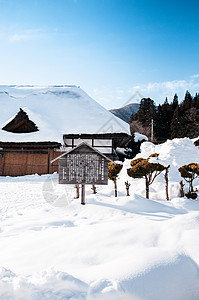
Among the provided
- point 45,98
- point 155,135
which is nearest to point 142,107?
point 155,135

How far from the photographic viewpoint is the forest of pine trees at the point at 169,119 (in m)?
27.5

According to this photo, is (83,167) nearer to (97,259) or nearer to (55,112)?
(97,259)

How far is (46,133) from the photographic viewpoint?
45.4 ft

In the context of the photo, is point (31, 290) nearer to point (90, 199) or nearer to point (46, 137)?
point (90, 199)

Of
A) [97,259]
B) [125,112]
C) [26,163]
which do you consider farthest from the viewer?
[125,112]

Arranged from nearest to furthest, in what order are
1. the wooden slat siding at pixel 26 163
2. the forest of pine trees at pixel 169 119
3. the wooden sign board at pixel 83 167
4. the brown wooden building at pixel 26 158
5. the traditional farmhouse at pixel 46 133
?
the wooden sign board at pixel 83 167 < the traditional farmhouse at pixel 46 133 < the brown wooden building at pixel 26 158 < the wooden slat siding at pixel 26 163 < the forest of pine trees at pixel 169 119

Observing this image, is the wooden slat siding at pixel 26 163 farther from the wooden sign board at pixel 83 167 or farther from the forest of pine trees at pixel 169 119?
the forest of pine trees at pixel 169 119

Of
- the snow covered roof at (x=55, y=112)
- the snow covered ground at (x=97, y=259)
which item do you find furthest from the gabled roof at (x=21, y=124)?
the snow covered ground at (x=97, y=259)

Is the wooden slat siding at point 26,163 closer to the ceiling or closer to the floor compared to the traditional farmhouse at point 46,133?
closer to the floor

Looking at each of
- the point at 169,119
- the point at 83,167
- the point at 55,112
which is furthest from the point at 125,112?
the point at 83,167

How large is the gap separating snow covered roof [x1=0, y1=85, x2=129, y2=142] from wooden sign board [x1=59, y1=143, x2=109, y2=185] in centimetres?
728

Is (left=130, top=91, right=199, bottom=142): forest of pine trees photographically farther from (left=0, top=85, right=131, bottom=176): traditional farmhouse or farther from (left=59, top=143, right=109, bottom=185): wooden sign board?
(left=59, top=143, right=109, bottom=185): wooden sign board

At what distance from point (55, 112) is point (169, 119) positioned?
72.2 ft

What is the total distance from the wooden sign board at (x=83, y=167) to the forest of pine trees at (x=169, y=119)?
23.7 metres
